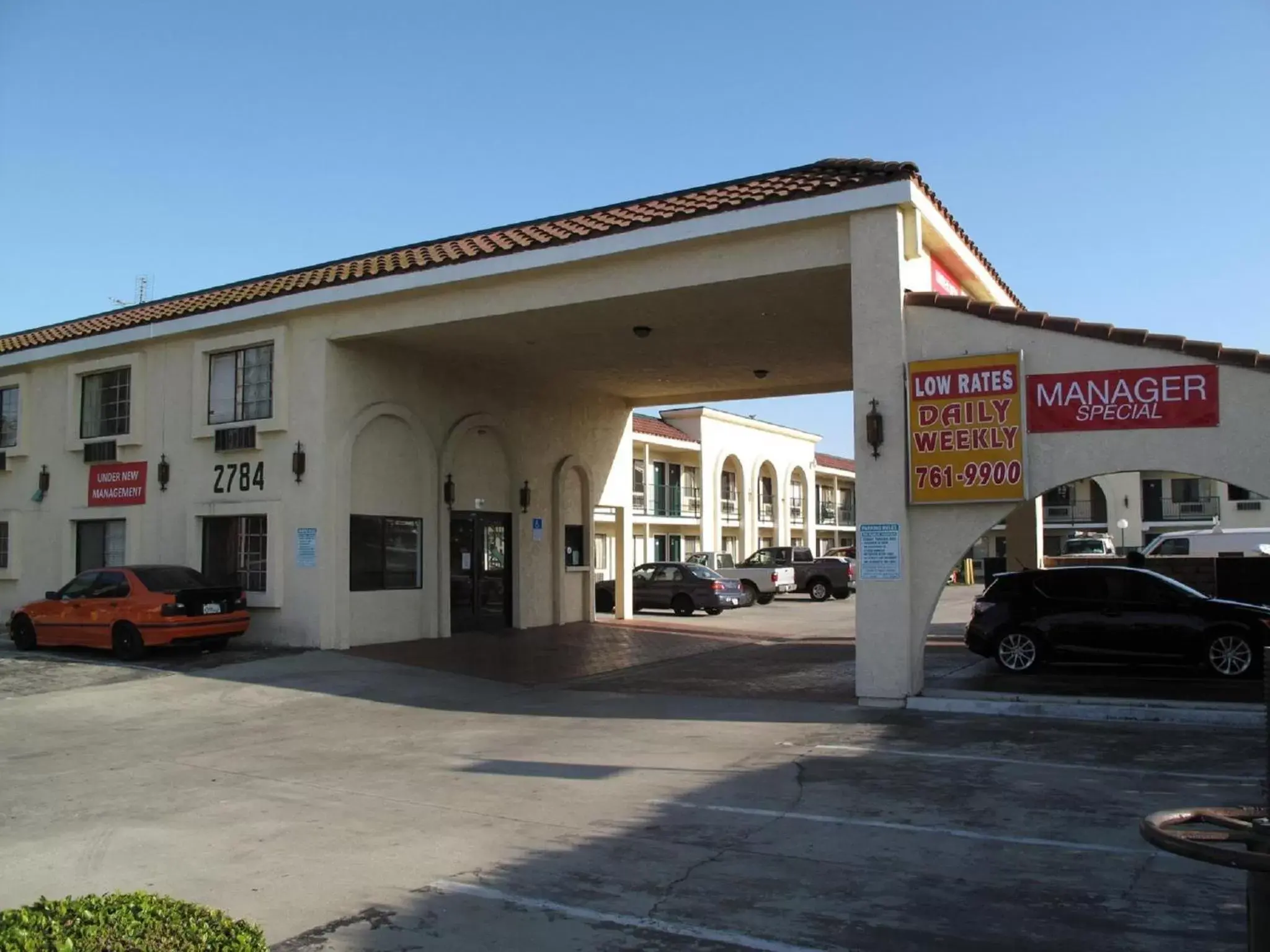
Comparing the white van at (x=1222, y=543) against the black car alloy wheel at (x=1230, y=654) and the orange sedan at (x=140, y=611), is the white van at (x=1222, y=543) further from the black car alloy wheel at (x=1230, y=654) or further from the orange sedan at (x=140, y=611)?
the orange sedan at (x=140, y=611)

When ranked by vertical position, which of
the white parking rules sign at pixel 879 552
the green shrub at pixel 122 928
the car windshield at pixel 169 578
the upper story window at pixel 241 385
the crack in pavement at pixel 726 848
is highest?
the upper story window at pixel 241 385

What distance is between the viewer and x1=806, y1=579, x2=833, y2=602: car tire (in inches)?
1396

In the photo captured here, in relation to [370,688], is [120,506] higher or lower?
higher

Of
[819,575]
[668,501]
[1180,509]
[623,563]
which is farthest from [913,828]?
[1180,509]

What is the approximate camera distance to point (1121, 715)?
10.7m

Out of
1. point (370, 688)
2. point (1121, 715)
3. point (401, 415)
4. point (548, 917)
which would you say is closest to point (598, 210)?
point (401, 415)

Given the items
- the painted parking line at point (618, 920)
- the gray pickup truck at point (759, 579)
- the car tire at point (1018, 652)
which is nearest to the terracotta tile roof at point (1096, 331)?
the car tire at point (1018, 652)

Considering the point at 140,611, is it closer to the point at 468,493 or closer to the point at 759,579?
the point at 468,493

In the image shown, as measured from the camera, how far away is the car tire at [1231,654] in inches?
501

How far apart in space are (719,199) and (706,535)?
3063 centimetres

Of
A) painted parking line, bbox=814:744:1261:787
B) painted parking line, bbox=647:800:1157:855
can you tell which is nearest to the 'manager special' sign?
painted parking line, bbox=814:744:1261:787

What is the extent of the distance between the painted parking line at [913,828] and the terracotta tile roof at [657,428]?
3105cm

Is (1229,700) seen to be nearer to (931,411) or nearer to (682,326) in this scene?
(931,411)

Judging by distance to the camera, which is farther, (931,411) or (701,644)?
(701,644)
